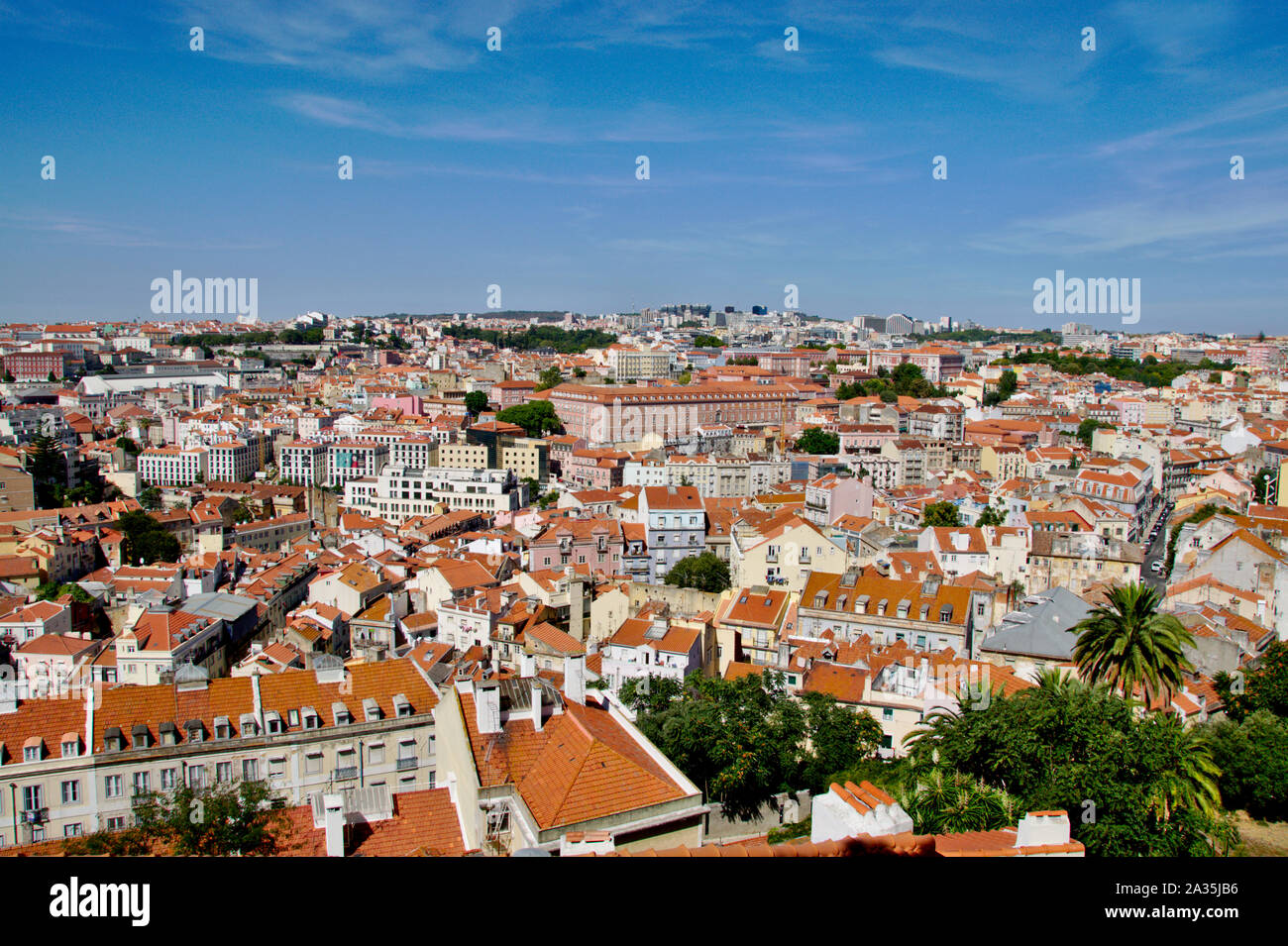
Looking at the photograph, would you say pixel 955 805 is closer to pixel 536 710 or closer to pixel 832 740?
pixel 536 710

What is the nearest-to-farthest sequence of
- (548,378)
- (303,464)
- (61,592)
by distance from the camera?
(61,592), (303,464), (548,378)

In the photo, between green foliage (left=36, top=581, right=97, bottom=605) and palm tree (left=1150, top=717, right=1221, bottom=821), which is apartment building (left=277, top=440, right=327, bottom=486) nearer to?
green foliage (left=36, top=581, right=97, bottom=605)

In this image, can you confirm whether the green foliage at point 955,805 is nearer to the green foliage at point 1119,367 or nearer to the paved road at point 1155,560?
the paved road at point 1155,560

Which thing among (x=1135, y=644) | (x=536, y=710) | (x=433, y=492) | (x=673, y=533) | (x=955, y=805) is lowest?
(x=673, y=533)

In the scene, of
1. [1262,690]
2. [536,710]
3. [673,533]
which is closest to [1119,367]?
[673,533]

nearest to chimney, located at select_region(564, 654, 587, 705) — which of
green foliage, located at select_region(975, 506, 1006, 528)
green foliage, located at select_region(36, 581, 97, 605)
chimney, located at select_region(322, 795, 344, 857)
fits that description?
chimney, located at select_region(322, 795, 344, 857)

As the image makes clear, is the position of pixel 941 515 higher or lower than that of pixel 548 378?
lower
